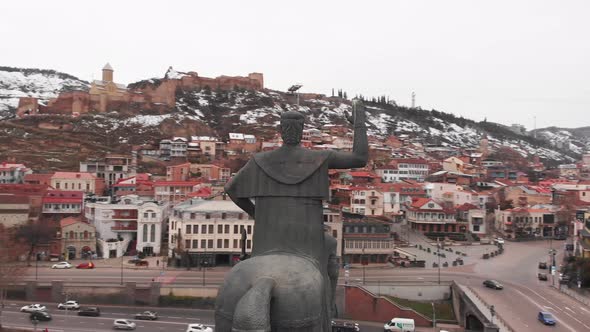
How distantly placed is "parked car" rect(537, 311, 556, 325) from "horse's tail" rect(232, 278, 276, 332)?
26.3 m

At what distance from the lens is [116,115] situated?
4756 inches

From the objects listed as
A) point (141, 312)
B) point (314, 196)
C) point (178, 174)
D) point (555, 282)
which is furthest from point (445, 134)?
point (314, 196)

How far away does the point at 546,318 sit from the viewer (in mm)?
27438

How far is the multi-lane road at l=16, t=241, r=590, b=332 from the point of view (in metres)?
29.1

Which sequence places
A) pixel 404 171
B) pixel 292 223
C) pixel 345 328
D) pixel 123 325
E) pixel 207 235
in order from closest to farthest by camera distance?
pixel 292 223 → pixel 123 325 → pixel 345 328 → pixel 207 235 → pixel 404 171

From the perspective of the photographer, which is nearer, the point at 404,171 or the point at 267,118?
the point at 404,171

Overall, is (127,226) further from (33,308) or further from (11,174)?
(11,174)

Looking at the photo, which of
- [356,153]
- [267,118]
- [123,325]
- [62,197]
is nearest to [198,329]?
[123,325]

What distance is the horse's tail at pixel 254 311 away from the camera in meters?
4.94

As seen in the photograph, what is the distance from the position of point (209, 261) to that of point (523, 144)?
171 metres

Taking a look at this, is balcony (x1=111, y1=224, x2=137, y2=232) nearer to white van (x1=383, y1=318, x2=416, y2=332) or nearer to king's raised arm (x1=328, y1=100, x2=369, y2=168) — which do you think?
white van (x1=383, y1=318, x2=416, y2=332)

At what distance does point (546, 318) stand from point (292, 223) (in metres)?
25.6

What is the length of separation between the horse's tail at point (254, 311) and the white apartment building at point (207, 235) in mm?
36373

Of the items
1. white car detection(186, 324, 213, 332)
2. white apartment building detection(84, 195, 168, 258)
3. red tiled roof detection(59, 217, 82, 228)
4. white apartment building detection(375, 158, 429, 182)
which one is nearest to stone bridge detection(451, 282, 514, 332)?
white car detection(186, 324, 213, 332)
